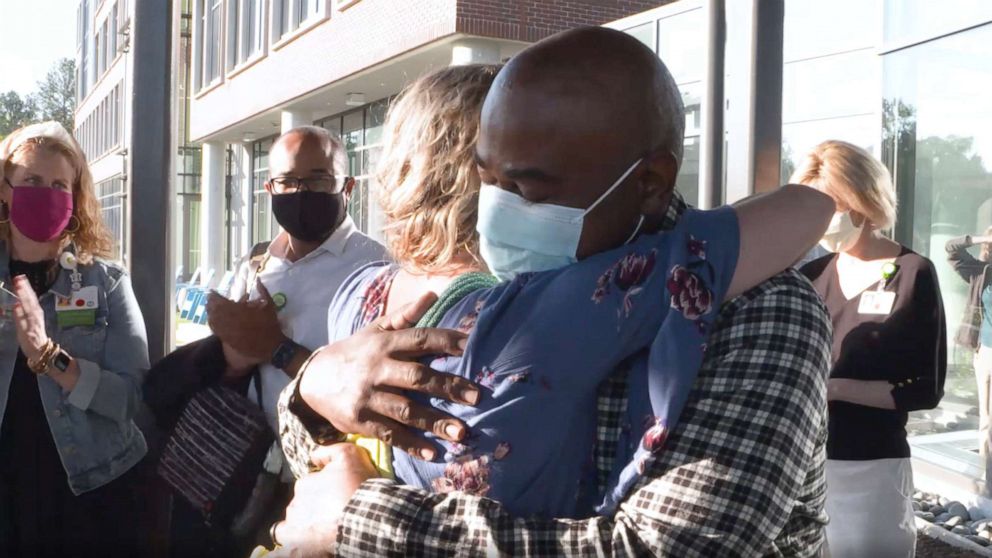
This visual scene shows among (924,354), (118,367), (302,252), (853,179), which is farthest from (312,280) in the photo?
(924,354)

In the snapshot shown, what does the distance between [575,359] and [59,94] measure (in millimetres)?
53121

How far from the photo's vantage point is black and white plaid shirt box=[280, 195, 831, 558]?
1.15 meters

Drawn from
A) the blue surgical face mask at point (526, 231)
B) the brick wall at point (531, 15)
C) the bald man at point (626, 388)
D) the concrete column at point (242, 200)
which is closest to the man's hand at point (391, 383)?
the bald man at point (626, 388)

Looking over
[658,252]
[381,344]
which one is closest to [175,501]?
[381,344]

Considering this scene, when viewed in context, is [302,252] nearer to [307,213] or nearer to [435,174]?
[307,213]

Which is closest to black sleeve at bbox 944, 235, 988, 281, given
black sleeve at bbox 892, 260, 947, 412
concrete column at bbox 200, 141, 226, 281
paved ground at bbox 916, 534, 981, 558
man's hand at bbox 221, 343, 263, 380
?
paved ground at bbox 916, 534, 981, 558

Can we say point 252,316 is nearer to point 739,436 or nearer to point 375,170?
point 375,170

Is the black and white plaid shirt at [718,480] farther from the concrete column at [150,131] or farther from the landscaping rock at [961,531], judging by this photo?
the landscaping rock at [961,531]

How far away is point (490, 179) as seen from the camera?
138 centimetres

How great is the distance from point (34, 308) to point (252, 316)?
0.64m

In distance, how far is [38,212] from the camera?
2936mm

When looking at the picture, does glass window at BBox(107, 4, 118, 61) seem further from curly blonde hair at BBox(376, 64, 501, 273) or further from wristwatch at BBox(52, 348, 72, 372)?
curly blonde hair at BBox(376, 64, 501, 273)

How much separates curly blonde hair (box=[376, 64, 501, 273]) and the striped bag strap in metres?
0.08

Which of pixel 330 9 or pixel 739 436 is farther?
pixel 330 9
